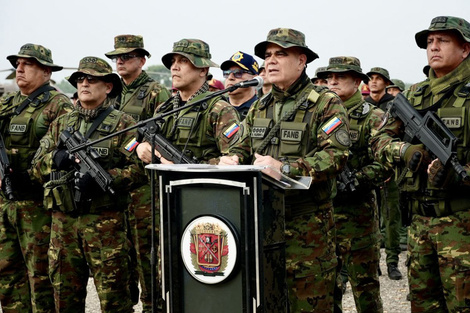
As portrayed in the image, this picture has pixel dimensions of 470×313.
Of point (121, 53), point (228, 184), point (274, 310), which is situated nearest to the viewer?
point (228, 184)

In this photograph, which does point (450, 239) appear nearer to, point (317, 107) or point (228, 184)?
point (317, 107)

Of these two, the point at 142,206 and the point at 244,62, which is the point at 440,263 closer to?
the point at 142,206

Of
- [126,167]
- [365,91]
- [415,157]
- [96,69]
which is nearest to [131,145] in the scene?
[126,167]

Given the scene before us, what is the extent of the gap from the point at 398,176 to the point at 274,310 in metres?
1.48

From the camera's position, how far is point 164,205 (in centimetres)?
368

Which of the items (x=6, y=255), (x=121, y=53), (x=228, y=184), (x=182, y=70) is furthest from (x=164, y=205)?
(x=121, y=53)

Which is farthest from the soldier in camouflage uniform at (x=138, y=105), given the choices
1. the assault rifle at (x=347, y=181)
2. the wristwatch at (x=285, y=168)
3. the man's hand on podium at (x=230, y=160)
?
the wristwatch at (x=285, y=168)

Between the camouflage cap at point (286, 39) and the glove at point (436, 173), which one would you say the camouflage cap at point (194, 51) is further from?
the glove at point (436, 173)

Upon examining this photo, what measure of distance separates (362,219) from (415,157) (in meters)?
2.00

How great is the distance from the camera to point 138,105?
7.28m

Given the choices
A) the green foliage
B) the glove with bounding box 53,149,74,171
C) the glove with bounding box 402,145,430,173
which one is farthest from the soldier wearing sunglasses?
the green foliage

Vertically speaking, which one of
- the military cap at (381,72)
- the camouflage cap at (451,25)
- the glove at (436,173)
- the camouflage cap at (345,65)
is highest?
the military cap at (381,72)

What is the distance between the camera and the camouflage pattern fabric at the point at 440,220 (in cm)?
421

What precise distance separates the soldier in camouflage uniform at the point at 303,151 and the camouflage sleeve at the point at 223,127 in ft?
1.88
